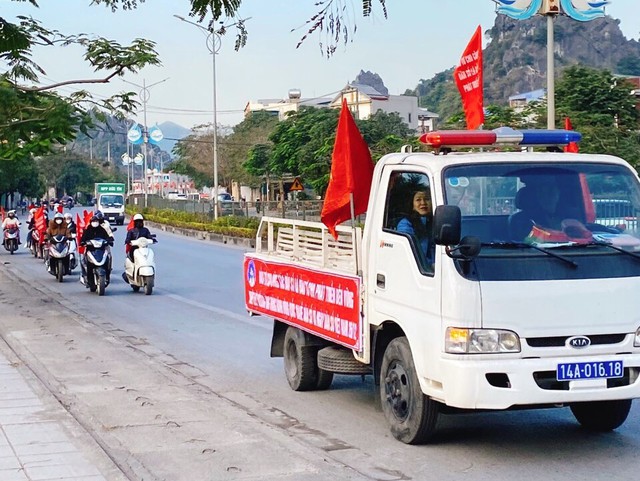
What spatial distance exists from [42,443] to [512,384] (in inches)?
134

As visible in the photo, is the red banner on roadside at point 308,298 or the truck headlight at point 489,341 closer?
the truck headlight at point 489,341

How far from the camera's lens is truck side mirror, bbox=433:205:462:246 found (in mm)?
6547

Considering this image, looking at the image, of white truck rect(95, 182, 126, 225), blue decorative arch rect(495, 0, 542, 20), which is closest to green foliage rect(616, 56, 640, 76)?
white truck rect(95, 182, 126, 225)

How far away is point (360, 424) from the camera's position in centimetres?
829

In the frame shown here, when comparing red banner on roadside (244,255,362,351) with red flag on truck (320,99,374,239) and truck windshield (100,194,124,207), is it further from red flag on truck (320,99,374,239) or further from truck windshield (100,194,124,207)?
truck windshield (100,194,124,207)

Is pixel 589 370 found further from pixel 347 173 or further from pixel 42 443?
pixel 42 443

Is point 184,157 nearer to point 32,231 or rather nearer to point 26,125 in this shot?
point 32,231

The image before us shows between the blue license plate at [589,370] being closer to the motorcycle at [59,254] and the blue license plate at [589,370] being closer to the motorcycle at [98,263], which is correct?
the motorcycle at [98,263]

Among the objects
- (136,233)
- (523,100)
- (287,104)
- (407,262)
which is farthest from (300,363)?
(287,104)

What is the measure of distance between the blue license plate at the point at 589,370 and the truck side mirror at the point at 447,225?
1.04m

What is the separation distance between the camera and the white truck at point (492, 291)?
257 inches

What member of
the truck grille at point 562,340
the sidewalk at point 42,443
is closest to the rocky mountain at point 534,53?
the sidewalk at point 42,443

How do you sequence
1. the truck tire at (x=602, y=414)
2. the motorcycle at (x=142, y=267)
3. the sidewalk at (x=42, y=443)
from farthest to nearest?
the motorcycle at (x=142, y=267) → the truck tire at (x=602, y=414) → the sidewalk at (x=42, y=443)

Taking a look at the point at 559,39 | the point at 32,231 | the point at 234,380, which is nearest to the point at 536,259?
the point at 234,380
